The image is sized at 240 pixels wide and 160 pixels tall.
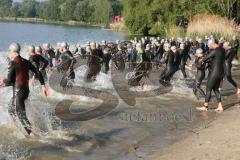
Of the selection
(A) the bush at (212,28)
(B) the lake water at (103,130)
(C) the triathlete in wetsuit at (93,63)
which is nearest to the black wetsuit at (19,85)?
(B) the lake water at (103,130)

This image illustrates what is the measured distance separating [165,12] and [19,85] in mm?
49022

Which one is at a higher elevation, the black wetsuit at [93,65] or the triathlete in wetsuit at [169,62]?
the triathlete in wetsuit at [169,62]

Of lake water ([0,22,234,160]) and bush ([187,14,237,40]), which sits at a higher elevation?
bush ([187,14,237,40])

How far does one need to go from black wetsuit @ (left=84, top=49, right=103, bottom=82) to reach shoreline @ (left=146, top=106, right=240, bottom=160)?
23.9ft

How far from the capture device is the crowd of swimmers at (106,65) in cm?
908

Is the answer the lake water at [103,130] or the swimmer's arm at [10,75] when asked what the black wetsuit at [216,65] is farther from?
the swimmer's arm at [10,75]

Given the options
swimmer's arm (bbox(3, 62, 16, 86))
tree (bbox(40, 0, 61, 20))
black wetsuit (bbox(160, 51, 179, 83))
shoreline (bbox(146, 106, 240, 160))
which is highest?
swimmer's arm (bbox(3, 62, 16, 86))

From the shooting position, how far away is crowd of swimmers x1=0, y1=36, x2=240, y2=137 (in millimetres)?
9078

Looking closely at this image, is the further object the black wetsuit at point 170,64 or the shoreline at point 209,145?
the black wetsuit at point 170,64

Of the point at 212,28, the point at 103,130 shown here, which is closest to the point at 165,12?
the point at 212,28

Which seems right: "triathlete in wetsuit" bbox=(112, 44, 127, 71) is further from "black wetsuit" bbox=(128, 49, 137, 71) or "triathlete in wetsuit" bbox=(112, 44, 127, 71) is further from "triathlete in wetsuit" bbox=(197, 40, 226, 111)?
"triathlete in wetsuit" bbox=(197, 40, 226, 111)

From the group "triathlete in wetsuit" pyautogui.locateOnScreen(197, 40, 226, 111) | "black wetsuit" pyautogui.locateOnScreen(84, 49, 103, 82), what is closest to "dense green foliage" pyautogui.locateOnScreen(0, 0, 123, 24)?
"black wetsuit" pyautogui.locateOnScreen(84, 49, 103, 82)

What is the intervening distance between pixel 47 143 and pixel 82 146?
0.68 m

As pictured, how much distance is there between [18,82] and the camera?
9047 millimetres
